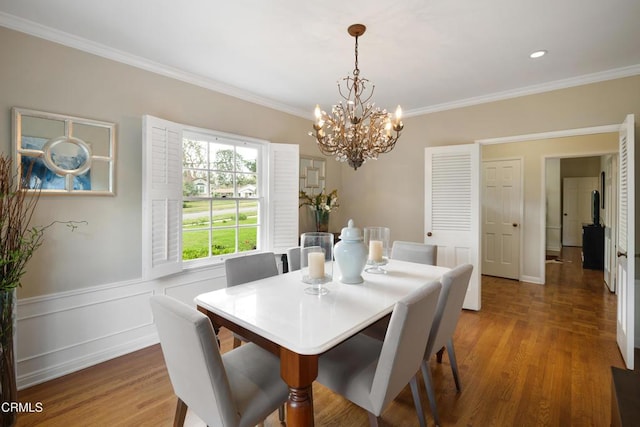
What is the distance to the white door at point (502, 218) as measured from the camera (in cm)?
496

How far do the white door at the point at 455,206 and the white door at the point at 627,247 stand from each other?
124 centimetres

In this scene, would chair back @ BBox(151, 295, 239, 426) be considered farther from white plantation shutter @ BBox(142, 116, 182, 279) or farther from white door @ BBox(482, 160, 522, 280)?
white door @ BBox(482, 160, 522, 280)

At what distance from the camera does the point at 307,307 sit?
1.58 meters

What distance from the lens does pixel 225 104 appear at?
11.0ft

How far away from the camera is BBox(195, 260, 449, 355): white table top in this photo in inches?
49.7

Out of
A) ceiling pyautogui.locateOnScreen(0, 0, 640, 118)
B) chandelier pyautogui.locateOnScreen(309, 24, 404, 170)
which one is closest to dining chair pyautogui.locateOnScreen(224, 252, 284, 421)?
chandelier pyautogui.locateOnScreen(309, 24, 404, 170)

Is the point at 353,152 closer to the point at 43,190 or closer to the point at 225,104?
the point at 225,104

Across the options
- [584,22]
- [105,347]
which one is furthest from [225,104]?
[584,22]

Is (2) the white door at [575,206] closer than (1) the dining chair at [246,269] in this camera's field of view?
No

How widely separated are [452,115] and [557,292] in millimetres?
3014

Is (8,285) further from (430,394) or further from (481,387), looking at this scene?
(481,387)

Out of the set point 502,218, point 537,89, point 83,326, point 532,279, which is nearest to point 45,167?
point 83,326

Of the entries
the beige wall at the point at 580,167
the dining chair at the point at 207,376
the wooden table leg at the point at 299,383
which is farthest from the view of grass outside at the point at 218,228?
the beige wall at the point at 580,167

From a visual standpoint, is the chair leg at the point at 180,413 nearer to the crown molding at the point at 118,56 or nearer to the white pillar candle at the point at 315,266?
the white pillar candle at the point at 315,266
